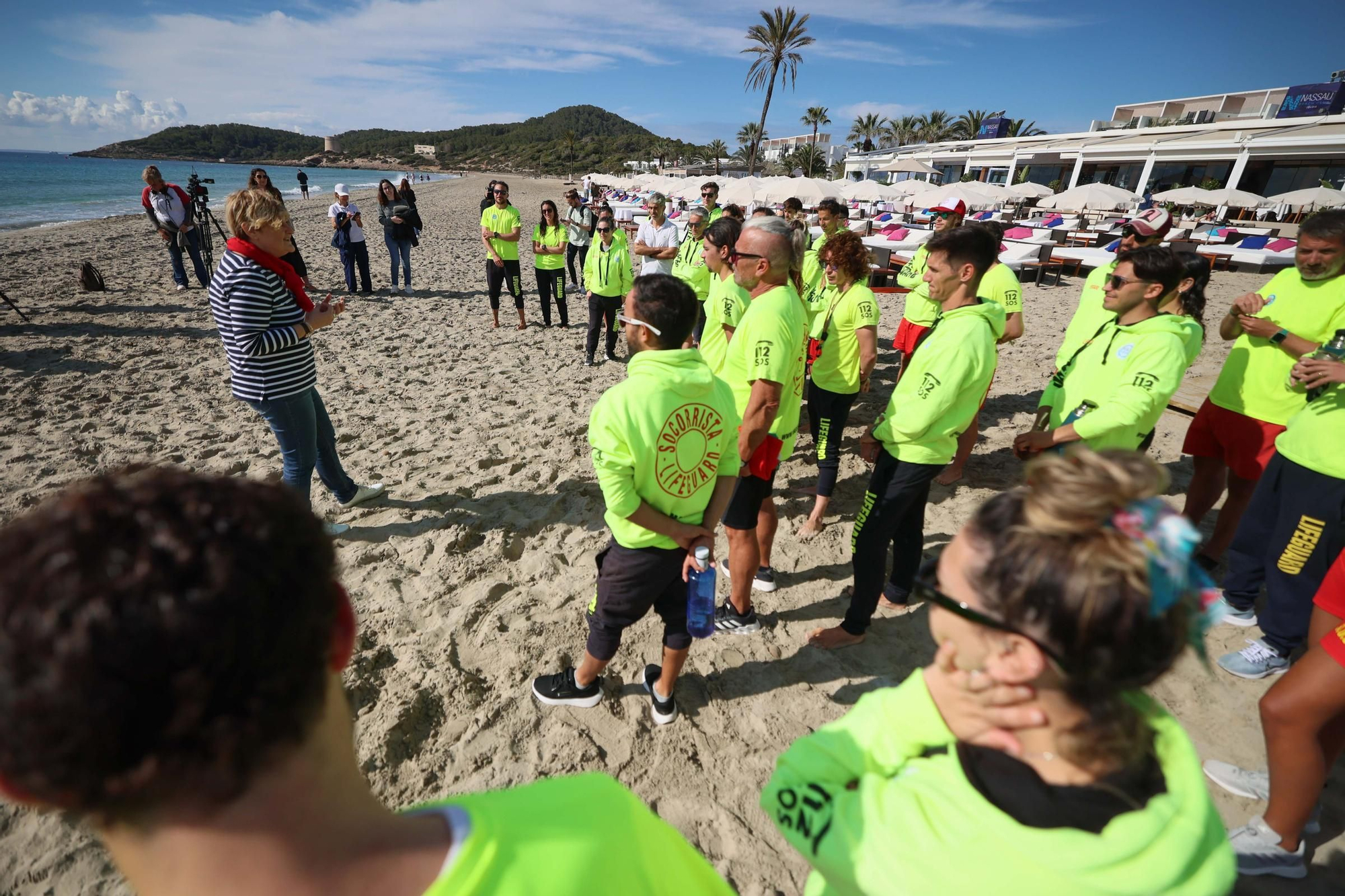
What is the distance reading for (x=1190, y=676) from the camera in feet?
9.52

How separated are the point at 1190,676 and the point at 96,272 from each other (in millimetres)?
13914

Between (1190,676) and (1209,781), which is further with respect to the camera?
(1190,676)

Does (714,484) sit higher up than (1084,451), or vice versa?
(1084,451)

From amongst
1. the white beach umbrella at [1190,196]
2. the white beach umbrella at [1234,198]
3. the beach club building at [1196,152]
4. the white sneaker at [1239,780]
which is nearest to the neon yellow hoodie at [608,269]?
the white sneaker at [1239,780]

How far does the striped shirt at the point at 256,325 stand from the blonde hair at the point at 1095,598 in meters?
3.51

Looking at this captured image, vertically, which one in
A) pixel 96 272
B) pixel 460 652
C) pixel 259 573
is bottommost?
pixel 460 652

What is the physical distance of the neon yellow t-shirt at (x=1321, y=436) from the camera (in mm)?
2367

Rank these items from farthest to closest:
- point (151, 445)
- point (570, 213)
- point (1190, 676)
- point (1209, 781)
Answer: point (570, 213) < point (151, 445) < point (1190, 676) < point (1209, 781)

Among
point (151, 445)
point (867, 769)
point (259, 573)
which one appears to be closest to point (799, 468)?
point (867, 769)

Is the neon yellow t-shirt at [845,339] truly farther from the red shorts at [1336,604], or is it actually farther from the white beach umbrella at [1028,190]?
the white beach umbrella at [1028,190]

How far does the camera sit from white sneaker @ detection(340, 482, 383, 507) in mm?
4180

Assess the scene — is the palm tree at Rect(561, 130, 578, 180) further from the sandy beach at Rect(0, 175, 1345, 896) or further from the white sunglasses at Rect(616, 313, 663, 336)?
the white sunglasses at Rect(616, 313, 663, 336)

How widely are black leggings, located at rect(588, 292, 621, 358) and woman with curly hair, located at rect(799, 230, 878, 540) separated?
3460 mm

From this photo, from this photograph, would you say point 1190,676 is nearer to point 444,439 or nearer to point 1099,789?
point 1099,789
